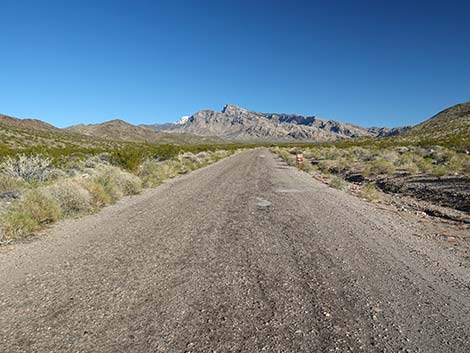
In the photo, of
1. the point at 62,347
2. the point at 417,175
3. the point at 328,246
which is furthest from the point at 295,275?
the point at 417,175

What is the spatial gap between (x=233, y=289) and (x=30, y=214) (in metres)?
6.05

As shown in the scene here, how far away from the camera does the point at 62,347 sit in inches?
127

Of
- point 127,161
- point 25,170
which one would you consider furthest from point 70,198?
point 127,161

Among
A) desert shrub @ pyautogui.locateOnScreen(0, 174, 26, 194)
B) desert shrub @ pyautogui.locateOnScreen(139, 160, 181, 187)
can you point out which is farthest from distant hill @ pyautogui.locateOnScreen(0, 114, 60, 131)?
desert shrub @ pyautogui.locateOnScreen(0, 174, 26, 194)

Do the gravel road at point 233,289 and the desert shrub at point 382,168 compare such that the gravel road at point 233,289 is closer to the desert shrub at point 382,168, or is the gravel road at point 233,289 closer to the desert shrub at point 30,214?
the desert shrub at point 30,214

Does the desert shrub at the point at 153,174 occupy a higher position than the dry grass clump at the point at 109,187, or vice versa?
the dry grass clump at the point at 109,187

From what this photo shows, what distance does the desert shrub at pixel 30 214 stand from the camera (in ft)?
23.4

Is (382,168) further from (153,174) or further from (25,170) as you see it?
(25,170)

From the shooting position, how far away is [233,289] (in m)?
4.45

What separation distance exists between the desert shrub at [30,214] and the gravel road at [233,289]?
44 centimetres

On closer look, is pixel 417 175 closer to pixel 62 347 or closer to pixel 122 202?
pixel 122 202

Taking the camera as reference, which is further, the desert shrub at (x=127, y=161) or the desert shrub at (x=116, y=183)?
the desert shrub at (x=127, y=161)

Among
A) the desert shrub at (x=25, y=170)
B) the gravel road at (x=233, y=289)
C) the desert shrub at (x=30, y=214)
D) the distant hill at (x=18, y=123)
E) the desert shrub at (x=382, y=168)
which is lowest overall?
the desert shrub at (x=382, y=168)

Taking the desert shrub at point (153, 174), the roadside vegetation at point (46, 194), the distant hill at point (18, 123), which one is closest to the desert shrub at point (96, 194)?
the roadside vegetation at point (46, 194)
